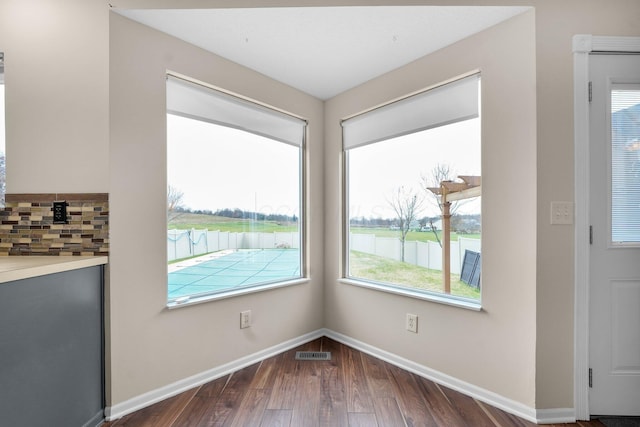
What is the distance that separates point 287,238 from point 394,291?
1.07 metres

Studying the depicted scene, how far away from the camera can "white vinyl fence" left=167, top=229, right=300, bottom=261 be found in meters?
1.92

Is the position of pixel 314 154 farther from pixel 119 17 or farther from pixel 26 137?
pixel 26 137

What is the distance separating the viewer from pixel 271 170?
2.49 metres

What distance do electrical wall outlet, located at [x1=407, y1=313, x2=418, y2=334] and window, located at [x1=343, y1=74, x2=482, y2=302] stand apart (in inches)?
7.6

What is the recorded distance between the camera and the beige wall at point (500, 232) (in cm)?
159

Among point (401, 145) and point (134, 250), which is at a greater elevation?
point (401, 145)

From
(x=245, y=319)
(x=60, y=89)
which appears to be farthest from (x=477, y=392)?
(x=60, y=89)

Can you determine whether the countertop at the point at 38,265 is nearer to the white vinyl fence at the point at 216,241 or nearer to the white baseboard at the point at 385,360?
the white vinyl fence at the point at 216,241

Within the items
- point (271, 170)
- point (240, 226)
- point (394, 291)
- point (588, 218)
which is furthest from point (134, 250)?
point (588, 218)

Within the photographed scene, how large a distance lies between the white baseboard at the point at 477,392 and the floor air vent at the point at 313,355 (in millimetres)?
282

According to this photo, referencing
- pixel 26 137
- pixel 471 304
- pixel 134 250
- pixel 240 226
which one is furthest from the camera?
pixel 240 226

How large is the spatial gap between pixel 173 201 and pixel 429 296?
198 cm

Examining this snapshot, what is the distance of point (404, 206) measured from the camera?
233 cm

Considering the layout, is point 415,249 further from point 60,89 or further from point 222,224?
point 60,89
